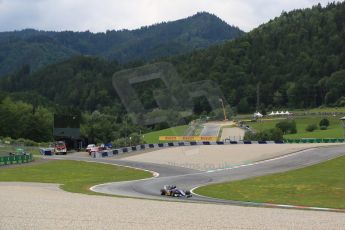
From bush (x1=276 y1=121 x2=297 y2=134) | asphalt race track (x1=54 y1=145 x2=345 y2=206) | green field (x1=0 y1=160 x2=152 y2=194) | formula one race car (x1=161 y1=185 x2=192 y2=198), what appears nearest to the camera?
formula one race car (x1=161 y1=185 x2=192 y2=198)

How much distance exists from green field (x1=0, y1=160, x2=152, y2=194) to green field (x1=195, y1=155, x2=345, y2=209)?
1205 cm

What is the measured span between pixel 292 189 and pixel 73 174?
91.6 ft

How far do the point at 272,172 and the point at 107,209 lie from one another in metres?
33.0

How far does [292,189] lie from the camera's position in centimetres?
4312

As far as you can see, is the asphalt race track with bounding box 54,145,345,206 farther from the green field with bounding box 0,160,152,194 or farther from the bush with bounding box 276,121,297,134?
the bush with bounding box 276,121,297,134

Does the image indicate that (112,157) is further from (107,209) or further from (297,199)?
(107,209)

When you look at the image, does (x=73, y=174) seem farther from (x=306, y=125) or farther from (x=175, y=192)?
(x=306, y=125)

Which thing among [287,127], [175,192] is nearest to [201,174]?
[175,192]

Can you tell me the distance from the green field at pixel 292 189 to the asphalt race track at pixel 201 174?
2469 mm

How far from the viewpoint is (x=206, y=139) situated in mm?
111625

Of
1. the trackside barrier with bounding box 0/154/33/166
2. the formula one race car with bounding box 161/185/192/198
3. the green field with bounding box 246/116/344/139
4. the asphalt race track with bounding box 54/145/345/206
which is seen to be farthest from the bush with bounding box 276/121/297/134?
the formula one race car with bounding box 161/185/192/198

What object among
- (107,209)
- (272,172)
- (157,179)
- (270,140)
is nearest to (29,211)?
(107,209)

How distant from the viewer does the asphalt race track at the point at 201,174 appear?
42312mm

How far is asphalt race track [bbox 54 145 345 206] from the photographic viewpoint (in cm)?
4231
